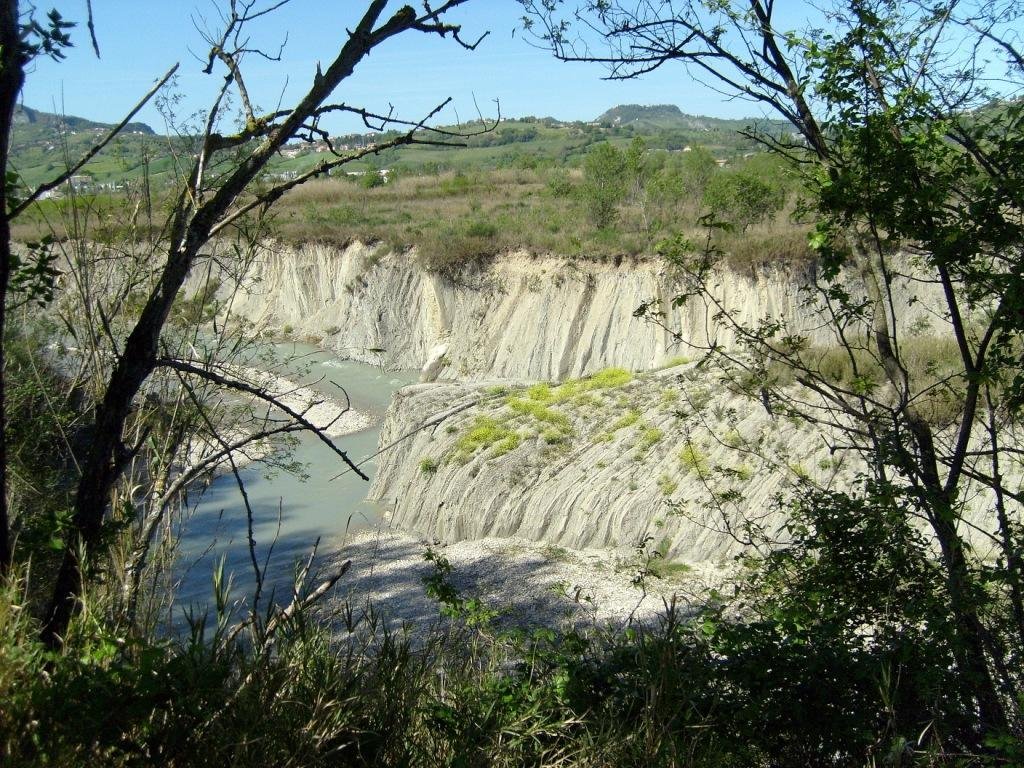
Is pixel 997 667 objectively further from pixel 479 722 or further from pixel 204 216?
pixel 204 216

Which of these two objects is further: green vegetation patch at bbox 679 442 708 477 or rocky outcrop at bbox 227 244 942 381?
rocky outcrop at bbox 227 244 942 381

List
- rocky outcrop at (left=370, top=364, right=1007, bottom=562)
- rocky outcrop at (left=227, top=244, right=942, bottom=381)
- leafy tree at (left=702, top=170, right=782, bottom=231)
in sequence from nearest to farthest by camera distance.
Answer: rocky outcrop at (left=370, top=364, right=1007, bottom=562)
rocky outcrop at (left=227, top=244, right=942, bottom=381)
leafy tree at (left=702, top=170, right=782, bottom=231)

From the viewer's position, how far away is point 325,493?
81.8ft

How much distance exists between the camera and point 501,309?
38188 mm

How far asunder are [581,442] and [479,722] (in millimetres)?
16556

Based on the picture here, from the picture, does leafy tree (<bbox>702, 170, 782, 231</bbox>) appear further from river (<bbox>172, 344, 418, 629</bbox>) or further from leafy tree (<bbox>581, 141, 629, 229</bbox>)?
river (<bbox>172, 344, 418, 629</bbox>)

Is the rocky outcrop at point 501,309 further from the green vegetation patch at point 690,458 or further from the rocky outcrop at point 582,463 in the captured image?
the green vegetation patch at point 690,458

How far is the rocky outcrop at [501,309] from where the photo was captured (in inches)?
1232

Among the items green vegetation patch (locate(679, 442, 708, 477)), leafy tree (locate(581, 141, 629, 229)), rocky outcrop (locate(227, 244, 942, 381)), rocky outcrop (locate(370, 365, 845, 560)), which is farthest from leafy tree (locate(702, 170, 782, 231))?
green vegetation patch (locate(679, 442, 708, 477))

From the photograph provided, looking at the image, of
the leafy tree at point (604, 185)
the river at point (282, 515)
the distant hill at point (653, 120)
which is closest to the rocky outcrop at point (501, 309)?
the river at point (282, 515)

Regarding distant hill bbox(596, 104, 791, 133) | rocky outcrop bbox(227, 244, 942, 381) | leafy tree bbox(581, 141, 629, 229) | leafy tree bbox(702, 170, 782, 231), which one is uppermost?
distant hill bbox(596, 104, 791, 133)

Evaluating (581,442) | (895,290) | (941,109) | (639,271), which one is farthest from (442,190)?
(941,109)

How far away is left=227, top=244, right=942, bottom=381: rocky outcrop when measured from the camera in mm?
31297

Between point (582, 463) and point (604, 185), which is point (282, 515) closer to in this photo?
point (582, 463)
